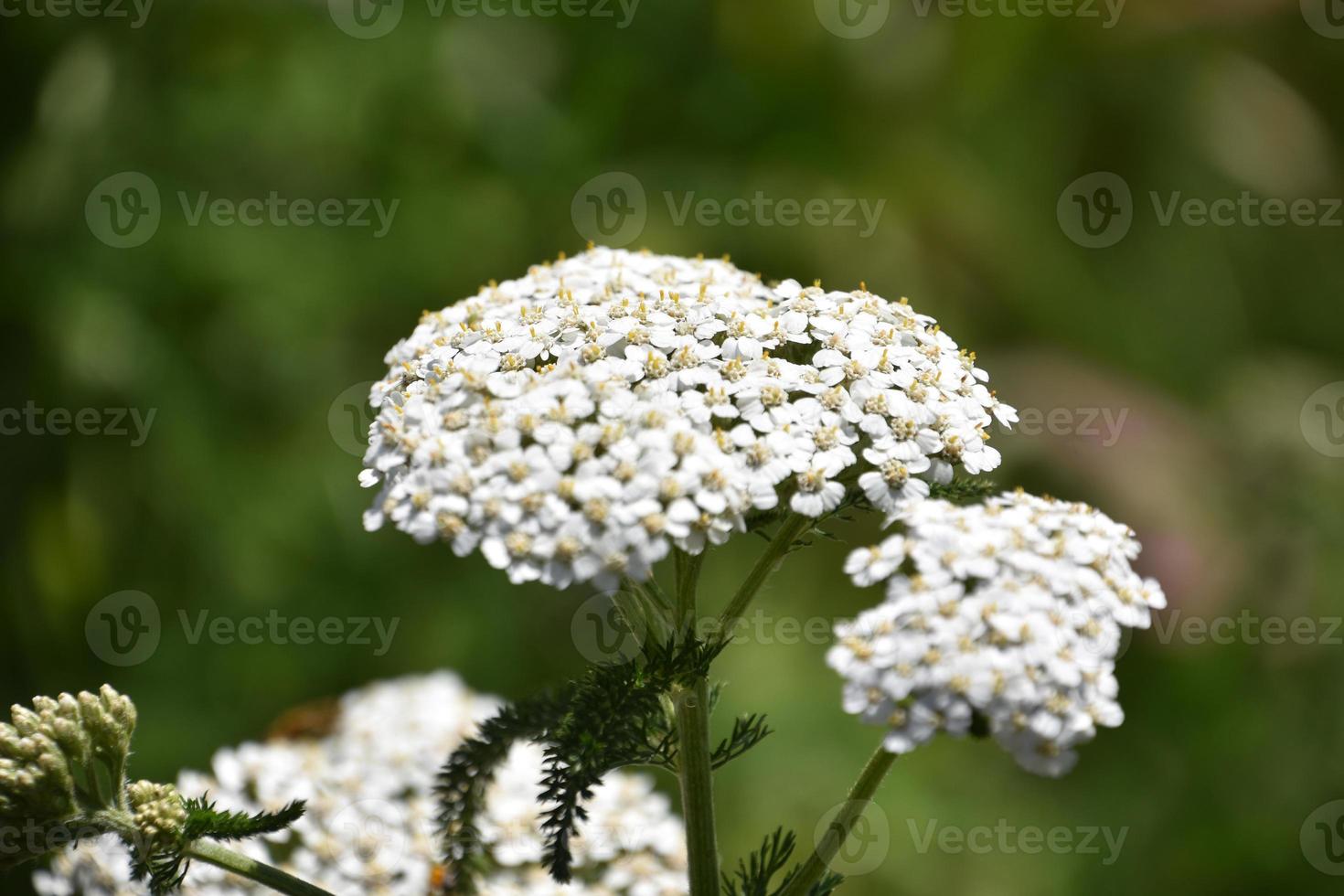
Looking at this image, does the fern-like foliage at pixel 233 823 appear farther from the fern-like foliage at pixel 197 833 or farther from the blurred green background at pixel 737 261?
the blurred green background at pixel 737 261

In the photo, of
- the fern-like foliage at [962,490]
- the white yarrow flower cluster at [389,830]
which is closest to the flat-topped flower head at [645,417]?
the fern-like foliage at [962,490]

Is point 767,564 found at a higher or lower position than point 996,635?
higher

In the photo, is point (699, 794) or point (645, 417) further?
point (699, 794)

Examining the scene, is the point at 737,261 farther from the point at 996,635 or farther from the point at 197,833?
the point at 197,833

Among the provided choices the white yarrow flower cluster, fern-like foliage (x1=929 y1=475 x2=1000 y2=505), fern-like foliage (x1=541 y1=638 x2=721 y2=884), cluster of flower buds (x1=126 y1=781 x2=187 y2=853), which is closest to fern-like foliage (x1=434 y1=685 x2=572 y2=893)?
fern-like foliage (x1=541 y1=638 x2=721 y2=884)

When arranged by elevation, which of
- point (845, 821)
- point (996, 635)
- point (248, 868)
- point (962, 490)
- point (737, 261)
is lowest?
point (248, 868)

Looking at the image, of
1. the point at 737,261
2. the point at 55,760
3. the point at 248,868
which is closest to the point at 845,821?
the point at 248,868
